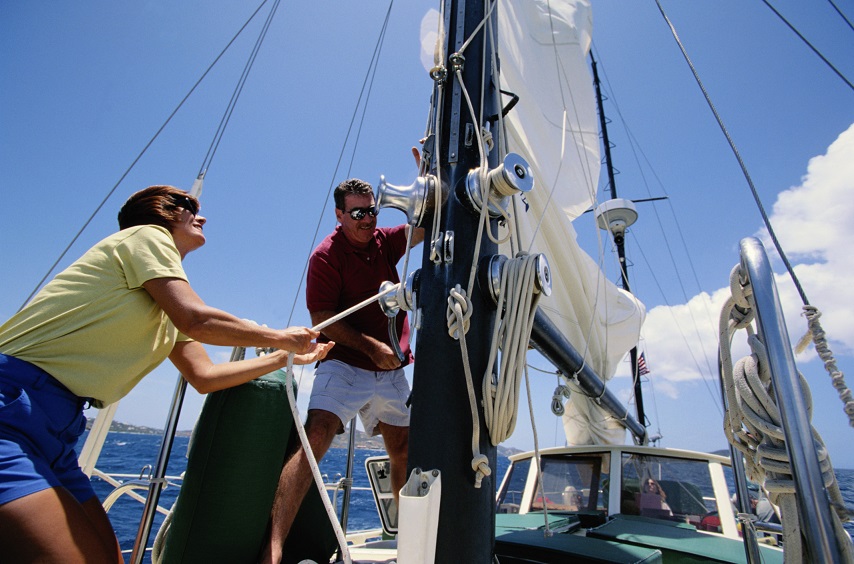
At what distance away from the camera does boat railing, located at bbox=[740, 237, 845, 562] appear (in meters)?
0.77

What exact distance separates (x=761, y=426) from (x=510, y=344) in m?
0.58

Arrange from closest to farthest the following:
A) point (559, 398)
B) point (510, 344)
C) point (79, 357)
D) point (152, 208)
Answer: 1. point (79, 357)
2. point (510, 344)
3. point (152, 208)
4. point (559, 398)

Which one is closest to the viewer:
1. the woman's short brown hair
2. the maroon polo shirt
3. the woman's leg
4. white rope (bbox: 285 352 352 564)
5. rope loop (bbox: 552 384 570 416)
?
the woman's leg

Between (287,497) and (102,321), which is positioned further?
(287,497)

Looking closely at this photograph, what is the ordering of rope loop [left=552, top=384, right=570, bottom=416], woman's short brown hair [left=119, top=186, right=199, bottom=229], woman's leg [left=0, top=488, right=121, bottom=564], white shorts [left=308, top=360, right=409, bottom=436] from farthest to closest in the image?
1. rope loop [left=552, top=384, right=570, bottom=416]
2. white shorts [left=308, top=360, right=409, bottom=436]
3. woman's short brown hair [left=119, top=186, right=199, bottom=229]
4. woman's leg [left=0, top=488, right=121, bottom=564]

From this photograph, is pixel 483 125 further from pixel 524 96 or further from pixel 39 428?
pixel 524 96

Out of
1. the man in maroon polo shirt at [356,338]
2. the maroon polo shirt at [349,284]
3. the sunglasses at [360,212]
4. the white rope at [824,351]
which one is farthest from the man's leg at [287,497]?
the white rope at [824,351]

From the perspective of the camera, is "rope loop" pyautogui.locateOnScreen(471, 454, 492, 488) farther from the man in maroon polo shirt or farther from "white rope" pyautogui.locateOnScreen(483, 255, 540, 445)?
the man in maroon polo shirt

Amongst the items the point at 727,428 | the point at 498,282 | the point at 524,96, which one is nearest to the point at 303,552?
the point at 498,282

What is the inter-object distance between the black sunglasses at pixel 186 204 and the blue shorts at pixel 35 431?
700 mm

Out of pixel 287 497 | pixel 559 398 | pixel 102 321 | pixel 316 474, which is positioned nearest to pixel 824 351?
pixel 316 474

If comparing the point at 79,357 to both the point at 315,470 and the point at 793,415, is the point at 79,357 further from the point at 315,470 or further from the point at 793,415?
the point at 793,415

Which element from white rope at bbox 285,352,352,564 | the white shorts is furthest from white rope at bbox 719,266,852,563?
the white shorts

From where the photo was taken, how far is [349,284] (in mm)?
2107
